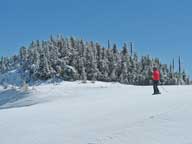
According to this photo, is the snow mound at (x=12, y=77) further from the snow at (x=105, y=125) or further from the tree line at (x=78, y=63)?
the snow at (x=105, y=125)

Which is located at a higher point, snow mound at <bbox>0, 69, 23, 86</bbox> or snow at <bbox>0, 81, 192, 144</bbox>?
snow mound at <bbox>0, 69, 23, 86</bbox>

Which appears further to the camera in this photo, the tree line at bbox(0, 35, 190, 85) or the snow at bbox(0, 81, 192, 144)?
the tree line at bbox(0, 35, 190, 85)

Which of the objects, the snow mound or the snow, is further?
the snow mound

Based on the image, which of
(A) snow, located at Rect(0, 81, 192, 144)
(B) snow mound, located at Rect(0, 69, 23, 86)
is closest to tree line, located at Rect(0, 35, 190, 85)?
(B) snow mound, located at Rect(0, 69, 23, 86)

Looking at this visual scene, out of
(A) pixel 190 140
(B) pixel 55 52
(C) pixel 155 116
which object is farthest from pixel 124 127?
(B) pixel 55 52

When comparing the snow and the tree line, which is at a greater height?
the tree line

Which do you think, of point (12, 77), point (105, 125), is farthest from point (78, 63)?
point (105, 125)

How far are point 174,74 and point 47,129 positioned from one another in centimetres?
7855

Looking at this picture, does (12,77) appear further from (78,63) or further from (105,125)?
(105,125)

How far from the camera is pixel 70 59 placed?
69.9m

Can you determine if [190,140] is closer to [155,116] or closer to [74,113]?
[155,116]

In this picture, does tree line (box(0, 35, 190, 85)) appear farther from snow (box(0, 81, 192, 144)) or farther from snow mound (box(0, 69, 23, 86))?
snow (box(0, 81, 192, 144))

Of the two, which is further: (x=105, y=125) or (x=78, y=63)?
(x=78, y=63)

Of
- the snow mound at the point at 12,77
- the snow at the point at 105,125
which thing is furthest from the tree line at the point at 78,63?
the snow at the point at 105,125
